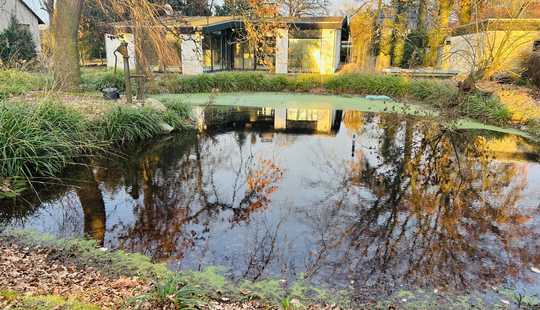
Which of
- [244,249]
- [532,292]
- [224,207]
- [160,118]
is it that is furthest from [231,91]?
[532,292]

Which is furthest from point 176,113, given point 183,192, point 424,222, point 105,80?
point 424,222

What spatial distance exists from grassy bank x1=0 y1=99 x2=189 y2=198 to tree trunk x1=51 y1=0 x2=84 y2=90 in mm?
3602

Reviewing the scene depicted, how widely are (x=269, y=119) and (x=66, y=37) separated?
5809 millimetres

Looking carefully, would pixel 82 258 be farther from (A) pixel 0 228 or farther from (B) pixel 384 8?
(B) pixel 384 8

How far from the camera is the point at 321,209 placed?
183 inches

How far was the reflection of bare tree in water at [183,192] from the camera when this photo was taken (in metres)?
3.84

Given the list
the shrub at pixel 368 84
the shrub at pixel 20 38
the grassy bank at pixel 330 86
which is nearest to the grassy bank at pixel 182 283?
the grassy bank at pixel 330 86

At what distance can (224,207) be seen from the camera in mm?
4699

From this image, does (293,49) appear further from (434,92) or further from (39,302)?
(39,302)

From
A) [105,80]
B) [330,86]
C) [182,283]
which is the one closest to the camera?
[182,283]

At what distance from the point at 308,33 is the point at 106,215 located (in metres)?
17.6

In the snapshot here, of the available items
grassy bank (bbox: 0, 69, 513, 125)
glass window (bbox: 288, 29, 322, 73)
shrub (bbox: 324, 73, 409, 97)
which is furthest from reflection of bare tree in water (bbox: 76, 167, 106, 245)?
glass window (bbox: 288, 29, 322, 73)

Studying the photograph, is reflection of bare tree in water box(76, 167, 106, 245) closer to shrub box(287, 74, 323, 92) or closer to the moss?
the moss

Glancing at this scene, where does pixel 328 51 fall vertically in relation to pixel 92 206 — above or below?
above
